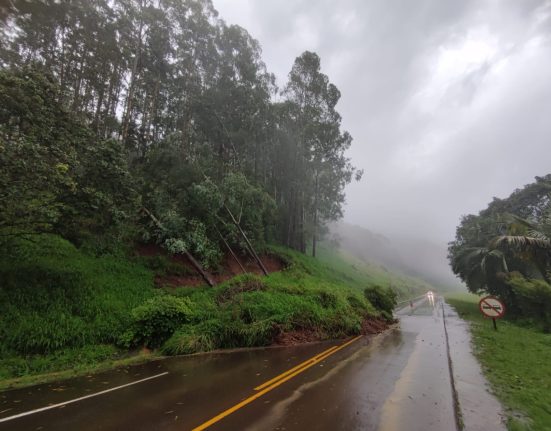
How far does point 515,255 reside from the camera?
65.0 feet

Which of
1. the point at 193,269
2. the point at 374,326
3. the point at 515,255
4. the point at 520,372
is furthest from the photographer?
the point at 515,255

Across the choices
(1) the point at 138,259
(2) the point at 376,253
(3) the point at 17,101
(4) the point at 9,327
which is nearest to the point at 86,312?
(4) the point at 9,327

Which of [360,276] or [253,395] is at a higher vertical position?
[360,276]

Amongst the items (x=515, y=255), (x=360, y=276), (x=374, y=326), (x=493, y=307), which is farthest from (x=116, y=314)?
(x=360, y=276)

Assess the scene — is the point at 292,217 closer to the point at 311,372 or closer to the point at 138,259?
the point at 138,259

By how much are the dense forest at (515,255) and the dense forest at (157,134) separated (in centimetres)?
1486

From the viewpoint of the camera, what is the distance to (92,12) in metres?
20.8

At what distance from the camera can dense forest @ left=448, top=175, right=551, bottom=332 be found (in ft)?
58.4

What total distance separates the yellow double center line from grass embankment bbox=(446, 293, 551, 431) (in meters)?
4.56

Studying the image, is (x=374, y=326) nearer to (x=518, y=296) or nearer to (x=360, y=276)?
(x=518, y=296)

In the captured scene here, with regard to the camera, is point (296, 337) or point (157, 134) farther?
point (157, 134)

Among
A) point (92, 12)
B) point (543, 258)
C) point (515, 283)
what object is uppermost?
point (92, 12)

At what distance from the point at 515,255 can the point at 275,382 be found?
64.4ft

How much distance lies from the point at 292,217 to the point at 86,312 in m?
22.6
